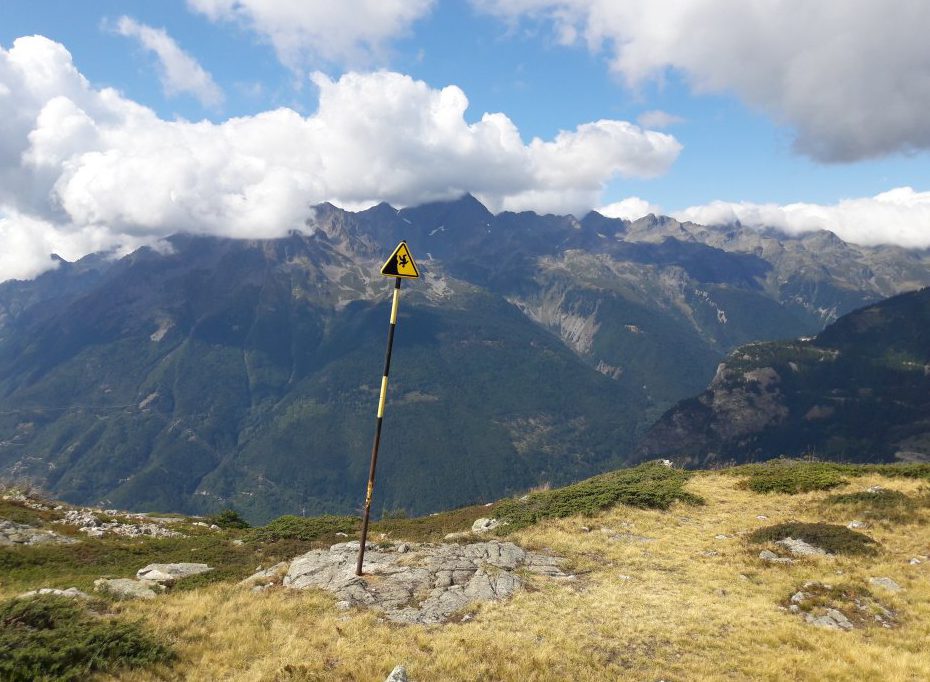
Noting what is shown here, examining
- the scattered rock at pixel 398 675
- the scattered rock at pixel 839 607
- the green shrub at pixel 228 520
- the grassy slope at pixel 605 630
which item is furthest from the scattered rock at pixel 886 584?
the green shrub at pixel 228 520

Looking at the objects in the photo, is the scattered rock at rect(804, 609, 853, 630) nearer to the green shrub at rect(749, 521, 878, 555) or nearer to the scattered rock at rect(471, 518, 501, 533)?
the green shrub at rect(749, 521, 878, 555)

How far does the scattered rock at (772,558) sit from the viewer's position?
2628 cm

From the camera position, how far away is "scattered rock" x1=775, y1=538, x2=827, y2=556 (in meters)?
27.4

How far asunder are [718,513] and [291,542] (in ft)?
101

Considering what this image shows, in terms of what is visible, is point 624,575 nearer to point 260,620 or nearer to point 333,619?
point 333,619

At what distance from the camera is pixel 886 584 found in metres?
22.9

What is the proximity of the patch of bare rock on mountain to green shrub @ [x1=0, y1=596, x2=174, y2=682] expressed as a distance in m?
7.09

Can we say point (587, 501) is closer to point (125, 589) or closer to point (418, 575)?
point (418, 575)

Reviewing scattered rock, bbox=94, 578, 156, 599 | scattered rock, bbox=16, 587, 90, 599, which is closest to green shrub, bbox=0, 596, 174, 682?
scattered rock, bbox=16, 587, 90, 599

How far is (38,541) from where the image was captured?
3369 cm

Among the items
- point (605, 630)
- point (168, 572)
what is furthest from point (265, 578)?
point (605, 630)

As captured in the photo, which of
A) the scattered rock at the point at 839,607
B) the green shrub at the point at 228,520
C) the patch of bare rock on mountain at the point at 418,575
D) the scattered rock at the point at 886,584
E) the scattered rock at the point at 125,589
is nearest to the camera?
the scattered rock at the point at 839,607

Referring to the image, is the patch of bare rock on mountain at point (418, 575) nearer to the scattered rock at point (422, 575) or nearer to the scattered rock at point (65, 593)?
the scattered rock at point (422, 575)

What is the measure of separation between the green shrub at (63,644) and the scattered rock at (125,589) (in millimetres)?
4441
